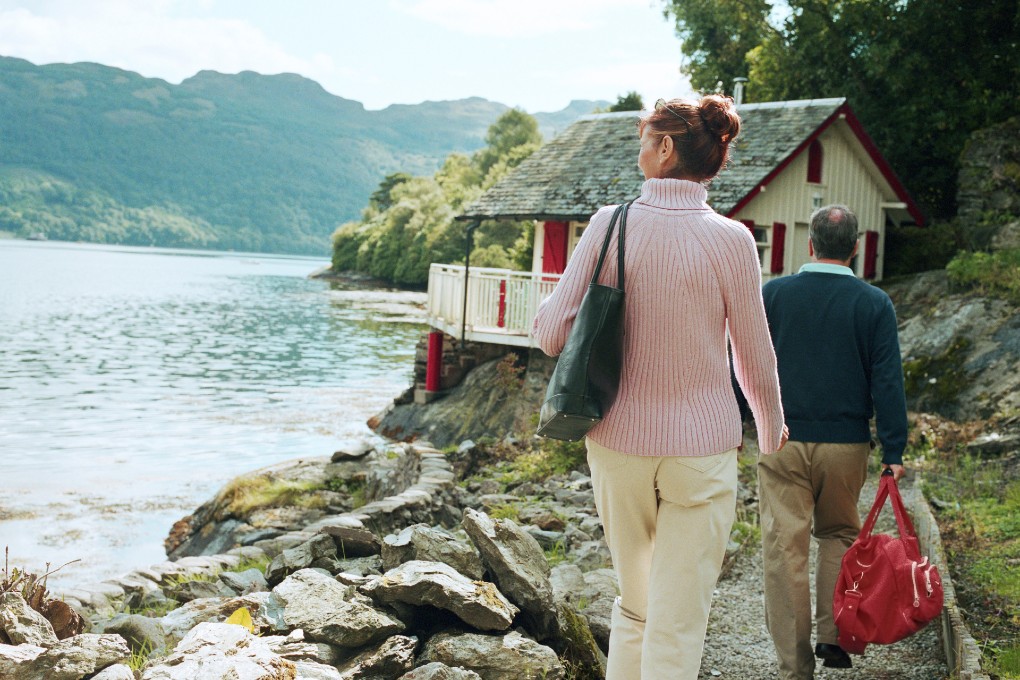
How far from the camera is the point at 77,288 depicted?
257 ft

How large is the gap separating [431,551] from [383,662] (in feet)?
2.81

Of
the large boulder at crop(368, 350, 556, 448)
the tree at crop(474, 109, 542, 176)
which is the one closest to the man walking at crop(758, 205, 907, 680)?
the large boulder at crop(368, 350, 556, 448)

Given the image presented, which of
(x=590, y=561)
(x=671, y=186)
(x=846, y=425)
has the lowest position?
(x=590, y=561)

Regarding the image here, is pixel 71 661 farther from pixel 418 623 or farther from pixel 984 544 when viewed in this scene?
pixel 984 544

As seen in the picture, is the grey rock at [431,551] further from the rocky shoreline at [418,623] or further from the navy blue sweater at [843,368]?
the navy blue sweater at [843,368]

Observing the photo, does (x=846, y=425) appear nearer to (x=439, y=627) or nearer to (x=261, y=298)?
(x=439, y=627)

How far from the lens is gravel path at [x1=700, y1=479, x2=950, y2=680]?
4.90 m

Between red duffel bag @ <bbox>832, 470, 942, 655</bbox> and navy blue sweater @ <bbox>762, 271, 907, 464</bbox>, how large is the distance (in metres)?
0.25

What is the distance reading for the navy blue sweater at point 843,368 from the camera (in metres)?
4.31

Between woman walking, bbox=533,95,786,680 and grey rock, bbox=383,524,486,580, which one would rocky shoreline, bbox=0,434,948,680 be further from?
woman walking, bbox=533,95,786,680

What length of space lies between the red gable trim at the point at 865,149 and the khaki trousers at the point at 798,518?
631 inches

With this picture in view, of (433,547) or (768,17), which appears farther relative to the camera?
(768,17)

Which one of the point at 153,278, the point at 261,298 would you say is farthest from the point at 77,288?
the point at 153,278

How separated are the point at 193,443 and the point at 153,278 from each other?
84886 millimetres
